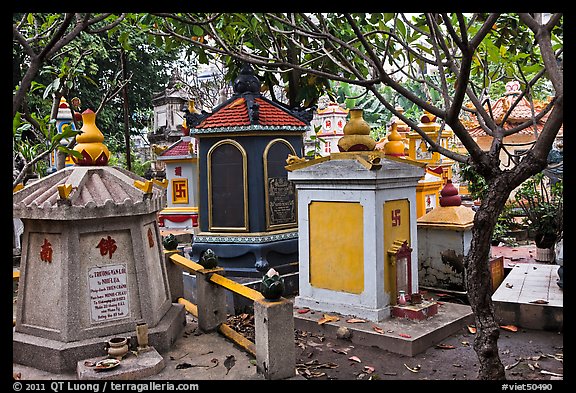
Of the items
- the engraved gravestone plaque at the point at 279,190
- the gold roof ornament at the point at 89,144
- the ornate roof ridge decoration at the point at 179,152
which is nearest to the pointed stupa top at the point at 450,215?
the engraved gravestone plaque at the point at 279,190

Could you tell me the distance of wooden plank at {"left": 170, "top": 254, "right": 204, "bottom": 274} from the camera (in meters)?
6.58

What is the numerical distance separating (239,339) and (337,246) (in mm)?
2314

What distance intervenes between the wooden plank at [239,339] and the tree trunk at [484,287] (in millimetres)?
2365

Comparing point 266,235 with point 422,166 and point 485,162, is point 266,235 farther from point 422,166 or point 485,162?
point 485,162

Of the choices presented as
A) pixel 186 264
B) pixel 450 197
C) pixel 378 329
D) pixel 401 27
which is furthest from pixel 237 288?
pixel 450 197

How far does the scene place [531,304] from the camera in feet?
22.6

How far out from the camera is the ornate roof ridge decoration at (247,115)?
30.7 ft

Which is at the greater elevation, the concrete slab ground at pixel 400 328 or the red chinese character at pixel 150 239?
the red chinese character at pixel 150 239

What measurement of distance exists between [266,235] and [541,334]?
4688 mm

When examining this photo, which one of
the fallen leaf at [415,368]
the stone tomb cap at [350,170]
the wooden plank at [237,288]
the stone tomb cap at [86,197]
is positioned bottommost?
the fallen leaf at [415,368]

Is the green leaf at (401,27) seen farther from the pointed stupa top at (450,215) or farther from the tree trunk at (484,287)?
the pointed stupa top at (450,215)

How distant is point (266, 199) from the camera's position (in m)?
9.41

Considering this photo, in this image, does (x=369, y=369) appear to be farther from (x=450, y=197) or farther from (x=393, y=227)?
(x=450, y=197)

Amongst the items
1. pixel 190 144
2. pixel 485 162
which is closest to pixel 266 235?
pixel 485 162
